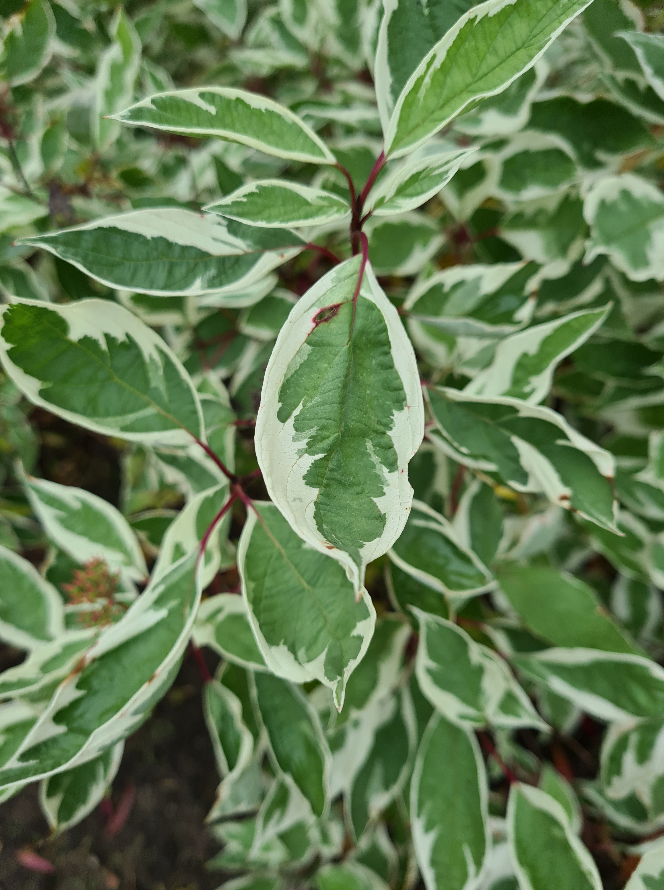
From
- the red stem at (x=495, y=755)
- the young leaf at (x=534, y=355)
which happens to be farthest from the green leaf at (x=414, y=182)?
the red stem at (x=495, y=755)

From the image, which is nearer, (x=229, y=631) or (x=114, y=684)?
(x=114, y=684)

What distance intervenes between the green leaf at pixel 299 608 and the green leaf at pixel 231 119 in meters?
0.37

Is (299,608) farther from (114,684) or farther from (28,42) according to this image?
(28,42)

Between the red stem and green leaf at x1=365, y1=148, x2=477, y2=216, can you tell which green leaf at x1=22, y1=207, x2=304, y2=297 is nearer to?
green leaf at x1=365, y1=148, x2=477, y2=216

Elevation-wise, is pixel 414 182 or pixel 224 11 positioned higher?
pixel 224 11

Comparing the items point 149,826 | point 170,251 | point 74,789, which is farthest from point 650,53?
point 149,826

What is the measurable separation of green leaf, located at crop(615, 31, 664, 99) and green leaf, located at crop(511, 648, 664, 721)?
0.76 meters

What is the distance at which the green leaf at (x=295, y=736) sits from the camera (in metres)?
0.68

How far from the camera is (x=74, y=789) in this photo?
0.71 metres

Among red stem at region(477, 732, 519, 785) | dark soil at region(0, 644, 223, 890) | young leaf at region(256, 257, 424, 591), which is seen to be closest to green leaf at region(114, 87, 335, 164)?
young leaf at region(256, 257, 424, 591)

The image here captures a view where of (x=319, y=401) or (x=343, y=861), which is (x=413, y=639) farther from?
(x=319, y=401)

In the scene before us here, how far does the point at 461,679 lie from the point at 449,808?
0.59 ft

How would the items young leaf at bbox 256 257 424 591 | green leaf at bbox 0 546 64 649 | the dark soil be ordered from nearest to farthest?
young leaf at bbox 256 257 424 591, green leaf at bbox 0 546 64 649, the dark soil

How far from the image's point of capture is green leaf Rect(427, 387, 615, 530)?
60cm
